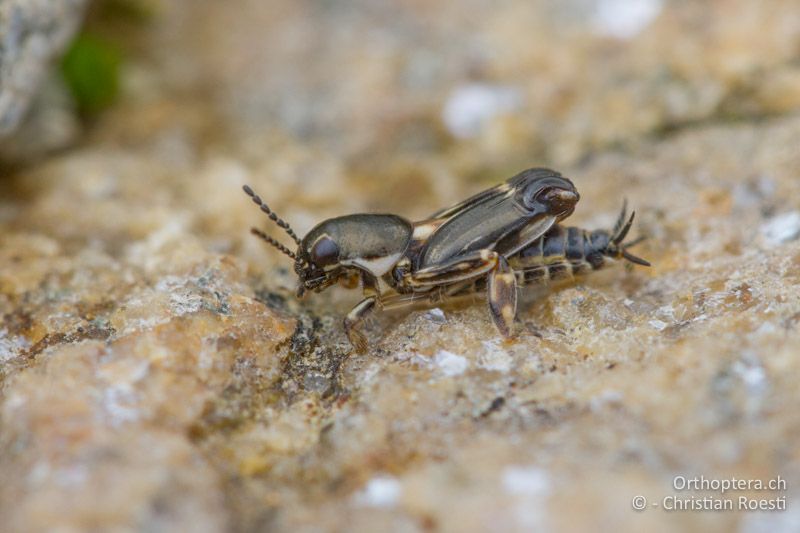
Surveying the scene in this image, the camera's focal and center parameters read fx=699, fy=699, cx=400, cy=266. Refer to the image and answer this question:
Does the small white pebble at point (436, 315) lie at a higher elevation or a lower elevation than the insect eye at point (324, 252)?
lower

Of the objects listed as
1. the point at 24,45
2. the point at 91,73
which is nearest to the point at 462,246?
the point at 24,45

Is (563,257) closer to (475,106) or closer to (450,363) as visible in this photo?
(450,363)

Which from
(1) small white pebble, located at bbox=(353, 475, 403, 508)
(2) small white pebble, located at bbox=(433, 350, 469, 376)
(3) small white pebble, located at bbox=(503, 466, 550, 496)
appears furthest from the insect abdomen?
(1) small white pebble, located at bbox=(353, 475, 403, 508)

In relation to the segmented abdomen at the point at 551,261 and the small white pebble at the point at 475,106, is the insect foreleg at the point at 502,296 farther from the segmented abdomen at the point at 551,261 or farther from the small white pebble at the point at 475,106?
the small white pebble at the point at 475,106

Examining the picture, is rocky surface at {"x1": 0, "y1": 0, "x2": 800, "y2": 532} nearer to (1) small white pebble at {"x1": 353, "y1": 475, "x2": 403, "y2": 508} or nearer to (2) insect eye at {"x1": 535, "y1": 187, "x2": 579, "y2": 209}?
(1) small white pebble at {"x1": 353, "y1": 475, "x2": 403, "y2": 508}

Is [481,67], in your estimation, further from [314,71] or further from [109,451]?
[109,451]

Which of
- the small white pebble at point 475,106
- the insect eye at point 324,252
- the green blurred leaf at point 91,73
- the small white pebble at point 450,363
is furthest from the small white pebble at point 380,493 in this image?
the green blurred leaf at point 91,73
